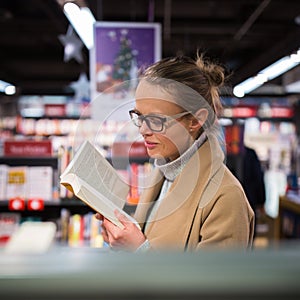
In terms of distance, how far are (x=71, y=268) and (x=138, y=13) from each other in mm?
10174

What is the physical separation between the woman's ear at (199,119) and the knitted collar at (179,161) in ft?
0.11

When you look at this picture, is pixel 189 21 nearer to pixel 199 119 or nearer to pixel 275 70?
pixel 275 70

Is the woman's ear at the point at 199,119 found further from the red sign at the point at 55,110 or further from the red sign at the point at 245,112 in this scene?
the red sign at the point at 55,110

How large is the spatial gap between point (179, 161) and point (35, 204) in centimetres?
345

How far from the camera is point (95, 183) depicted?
1.37 m

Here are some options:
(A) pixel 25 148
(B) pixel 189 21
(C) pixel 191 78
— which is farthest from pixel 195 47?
(C) pixel 191 78

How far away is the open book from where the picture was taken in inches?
49.0

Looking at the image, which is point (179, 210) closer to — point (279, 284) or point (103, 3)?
point (279, 284)

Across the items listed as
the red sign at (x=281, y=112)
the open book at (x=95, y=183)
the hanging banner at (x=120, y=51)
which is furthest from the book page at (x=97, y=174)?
the red sign at (x=281, y=112)

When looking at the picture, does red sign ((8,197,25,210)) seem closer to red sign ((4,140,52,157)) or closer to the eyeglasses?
red sign ((4,140,52,157))

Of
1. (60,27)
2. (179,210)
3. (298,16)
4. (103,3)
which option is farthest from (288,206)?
(60,27)

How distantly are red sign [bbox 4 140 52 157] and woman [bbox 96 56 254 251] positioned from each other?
3584 mm

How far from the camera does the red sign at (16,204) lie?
4594 mm

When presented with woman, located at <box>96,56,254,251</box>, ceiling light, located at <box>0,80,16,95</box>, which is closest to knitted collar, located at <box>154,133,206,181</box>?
woman, located at <box>96,56,254,251</box>
